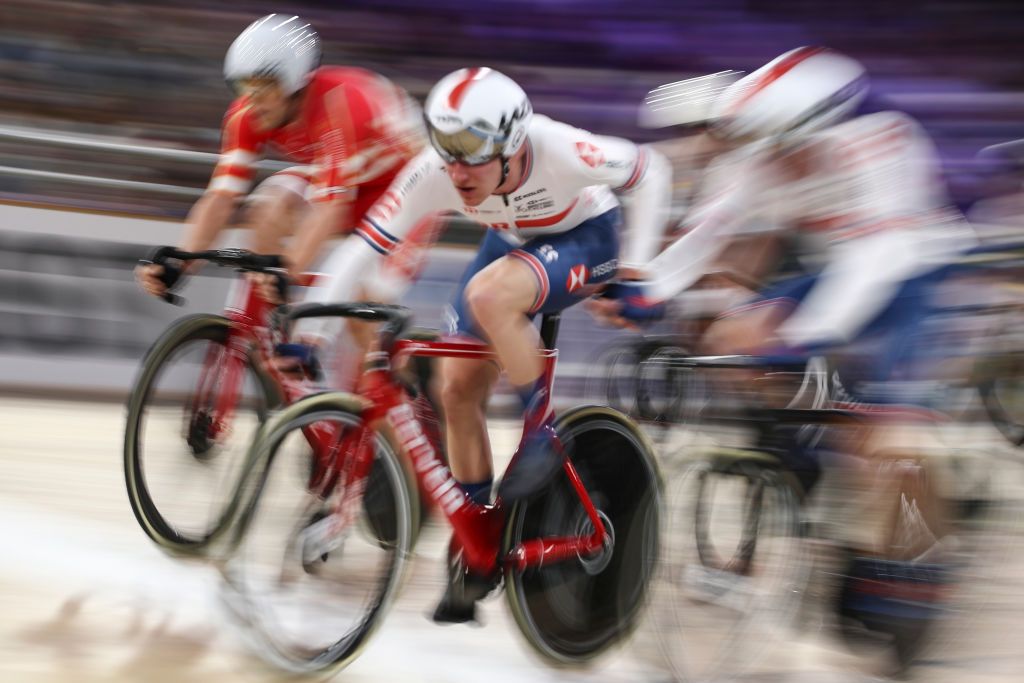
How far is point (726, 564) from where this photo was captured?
8.61 feet

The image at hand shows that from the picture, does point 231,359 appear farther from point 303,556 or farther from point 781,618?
point 781,618

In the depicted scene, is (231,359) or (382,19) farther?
(382,19)

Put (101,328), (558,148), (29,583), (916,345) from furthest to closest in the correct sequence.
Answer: (101,328) < (29,583) < (916,345) < (558,148)

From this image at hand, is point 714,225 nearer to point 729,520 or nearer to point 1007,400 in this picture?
point 729,520

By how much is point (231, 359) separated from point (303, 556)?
0.92m

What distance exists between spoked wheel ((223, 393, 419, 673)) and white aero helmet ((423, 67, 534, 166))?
57 cm

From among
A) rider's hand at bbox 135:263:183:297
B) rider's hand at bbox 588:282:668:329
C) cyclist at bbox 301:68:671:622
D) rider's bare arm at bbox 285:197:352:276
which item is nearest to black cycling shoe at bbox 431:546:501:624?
cyclist at bbox 301:68:671:622

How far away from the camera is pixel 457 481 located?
2.71 metres

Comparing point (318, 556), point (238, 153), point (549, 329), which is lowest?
point (318, 556)

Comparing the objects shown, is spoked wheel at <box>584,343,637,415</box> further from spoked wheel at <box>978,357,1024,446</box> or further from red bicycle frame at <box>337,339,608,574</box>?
red bicycle frame at <box>337,339,608,574</box>

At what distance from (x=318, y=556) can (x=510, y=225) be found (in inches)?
34.1

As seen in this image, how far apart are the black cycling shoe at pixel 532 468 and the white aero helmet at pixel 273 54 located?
132 centimetres

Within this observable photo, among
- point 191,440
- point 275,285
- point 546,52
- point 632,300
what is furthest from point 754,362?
point 546,52

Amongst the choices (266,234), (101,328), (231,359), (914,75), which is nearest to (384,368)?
(231,359)
